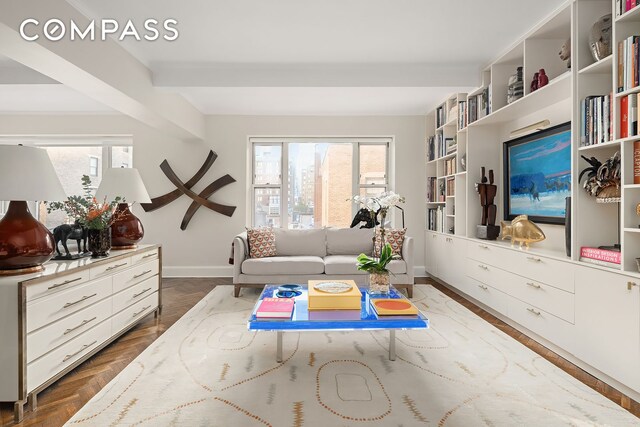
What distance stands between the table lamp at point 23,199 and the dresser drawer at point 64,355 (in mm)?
506

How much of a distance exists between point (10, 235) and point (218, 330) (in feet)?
5.38

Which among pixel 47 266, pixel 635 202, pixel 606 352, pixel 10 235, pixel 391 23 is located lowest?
pixel 606 352

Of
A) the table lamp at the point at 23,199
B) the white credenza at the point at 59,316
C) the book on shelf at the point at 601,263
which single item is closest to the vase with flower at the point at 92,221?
the white credenza at the point at 59,316

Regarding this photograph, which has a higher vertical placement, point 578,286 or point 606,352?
point 578,286

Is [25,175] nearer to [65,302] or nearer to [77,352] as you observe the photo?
[65,302]

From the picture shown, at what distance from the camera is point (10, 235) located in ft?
6.33

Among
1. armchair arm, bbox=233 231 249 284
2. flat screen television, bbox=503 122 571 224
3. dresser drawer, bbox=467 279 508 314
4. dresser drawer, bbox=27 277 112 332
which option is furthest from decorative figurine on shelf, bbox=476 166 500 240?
dresser drawer, bbox=27 277 112 332

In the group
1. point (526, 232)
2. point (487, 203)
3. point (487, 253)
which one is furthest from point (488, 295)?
point (487, 203)

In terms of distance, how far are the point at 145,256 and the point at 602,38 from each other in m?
3.91

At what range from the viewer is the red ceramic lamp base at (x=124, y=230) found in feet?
10.2

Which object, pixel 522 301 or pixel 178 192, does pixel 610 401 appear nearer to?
pixel 522 301

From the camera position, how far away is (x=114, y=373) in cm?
226

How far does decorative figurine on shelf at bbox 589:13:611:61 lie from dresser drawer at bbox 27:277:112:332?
3.69 metres

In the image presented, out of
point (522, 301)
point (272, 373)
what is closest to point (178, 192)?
point (272, 373)
